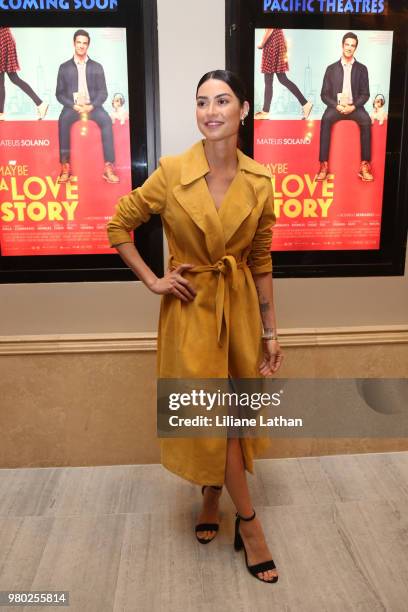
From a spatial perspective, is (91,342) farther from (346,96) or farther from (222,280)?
(346,96)

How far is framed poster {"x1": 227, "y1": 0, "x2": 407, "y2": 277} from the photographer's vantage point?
2305mm

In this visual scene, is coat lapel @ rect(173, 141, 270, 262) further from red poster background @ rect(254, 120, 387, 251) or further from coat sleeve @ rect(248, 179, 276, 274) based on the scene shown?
red poster background @ rect(254, 120, 387, 251)

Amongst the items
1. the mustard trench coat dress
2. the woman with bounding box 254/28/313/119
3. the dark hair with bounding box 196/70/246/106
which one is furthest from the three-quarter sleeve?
the woman with bounding box 254/28/313/119

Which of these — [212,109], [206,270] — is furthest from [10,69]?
[206,270]

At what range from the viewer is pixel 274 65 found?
233 cm

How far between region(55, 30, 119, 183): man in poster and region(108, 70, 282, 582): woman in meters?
0.61

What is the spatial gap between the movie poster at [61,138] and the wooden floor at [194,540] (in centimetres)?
111

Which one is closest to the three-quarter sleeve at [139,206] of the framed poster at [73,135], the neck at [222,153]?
the neck at [222,153]

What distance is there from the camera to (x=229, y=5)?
225cm

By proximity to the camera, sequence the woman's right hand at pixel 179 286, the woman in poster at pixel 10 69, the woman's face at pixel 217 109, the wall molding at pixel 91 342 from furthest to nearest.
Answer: the wall molding at pixel 91 342, the woman in poster at pixel 10 69, the woman's right hand at pixel 179 286, the woman's face at pixel 217 109

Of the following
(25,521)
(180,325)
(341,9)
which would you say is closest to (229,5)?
(341,9)

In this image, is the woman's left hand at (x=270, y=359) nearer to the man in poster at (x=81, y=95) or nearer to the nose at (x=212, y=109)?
the nose at (x=212, y=109)

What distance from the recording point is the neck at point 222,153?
72.2 inches

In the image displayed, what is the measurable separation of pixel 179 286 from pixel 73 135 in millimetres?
959
